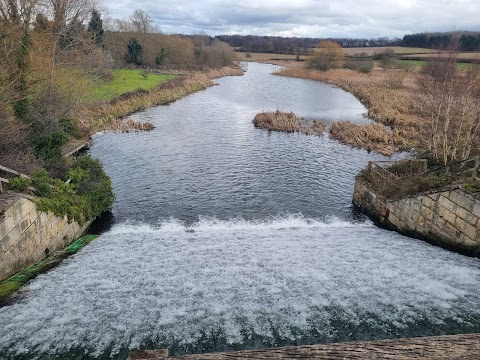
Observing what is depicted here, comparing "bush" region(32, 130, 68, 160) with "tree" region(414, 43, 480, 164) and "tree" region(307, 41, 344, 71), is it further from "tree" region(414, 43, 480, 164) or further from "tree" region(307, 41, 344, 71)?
"tree" region(307, 41, 344, 71)

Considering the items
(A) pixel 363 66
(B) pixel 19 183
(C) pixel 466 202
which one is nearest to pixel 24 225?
(B) pixel 19 183

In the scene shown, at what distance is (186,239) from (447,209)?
10526mm

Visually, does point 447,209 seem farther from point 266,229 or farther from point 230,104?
point 230,104

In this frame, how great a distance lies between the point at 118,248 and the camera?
1421 cm

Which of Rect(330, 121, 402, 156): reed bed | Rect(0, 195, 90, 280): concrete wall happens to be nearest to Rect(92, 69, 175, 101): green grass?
Rect(330, 121, 402, 156): reed bed

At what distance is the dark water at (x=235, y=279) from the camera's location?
30.5 ft

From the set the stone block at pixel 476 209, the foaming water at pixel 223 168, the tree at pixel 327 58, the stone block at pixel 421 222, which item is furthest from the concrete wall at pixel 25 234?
the tree at pixel 327 58

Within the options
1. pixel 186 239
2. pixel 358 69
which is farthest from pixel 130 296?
pixel 358 69

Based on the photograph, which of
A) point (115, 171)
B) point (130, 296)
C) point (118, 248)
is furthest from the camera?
point (115, 171)

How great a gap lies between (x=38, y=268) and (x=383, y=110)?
1661 inches

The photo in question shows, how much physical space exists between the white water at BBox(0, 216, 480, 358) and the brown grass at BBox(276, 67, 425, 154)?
19.1 m

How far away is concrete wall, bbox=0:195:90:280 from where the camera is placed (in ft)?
38.0

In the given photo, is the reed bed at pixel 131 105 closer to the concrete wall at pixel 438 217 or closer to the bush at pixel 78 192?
the bush at pixel 78 192

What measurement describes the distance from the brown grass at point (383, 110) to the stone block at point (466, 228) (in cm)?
1675
